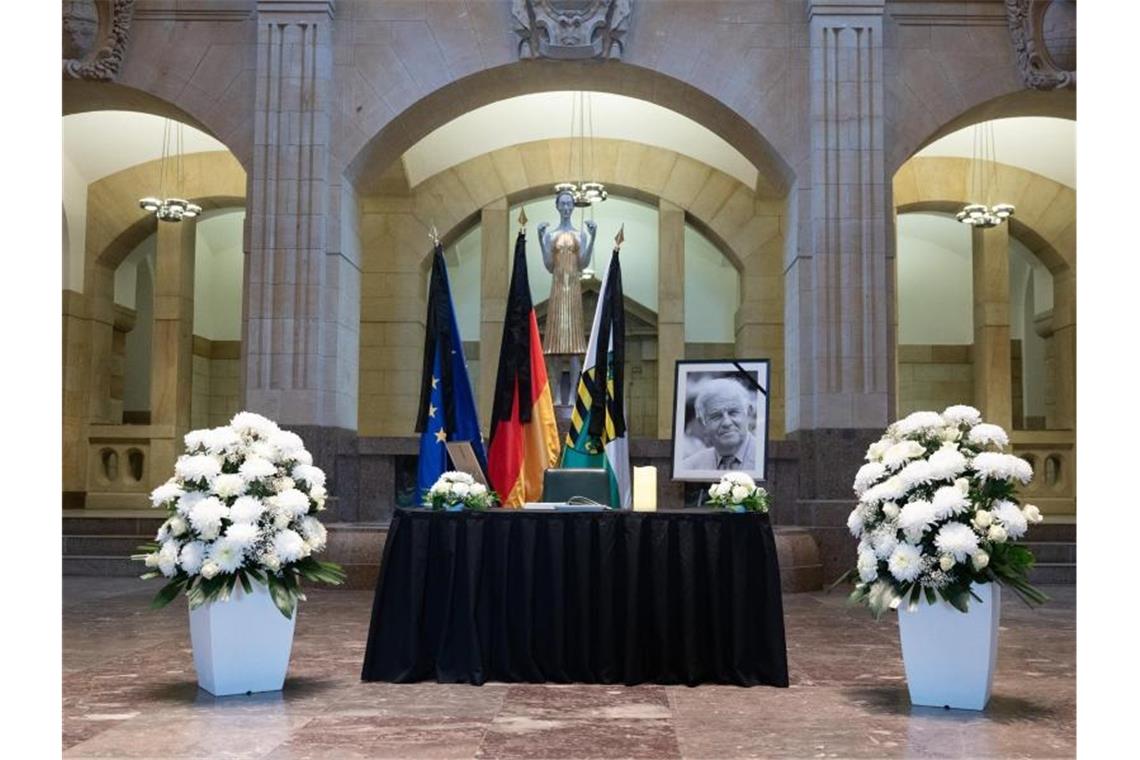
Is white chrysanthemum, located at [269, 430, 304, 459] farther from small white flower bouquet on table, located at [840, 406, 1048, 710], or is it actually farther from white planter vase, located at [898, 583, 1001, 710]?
white planter vase, located at [898, 583, 1001, 710]

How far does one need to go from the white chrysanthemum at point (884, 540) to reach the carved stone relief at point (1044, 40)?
395 inches

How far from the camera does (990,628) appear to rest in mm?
6105

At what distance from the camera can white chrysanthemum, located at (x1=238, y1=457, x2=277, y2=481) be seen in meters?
6.35

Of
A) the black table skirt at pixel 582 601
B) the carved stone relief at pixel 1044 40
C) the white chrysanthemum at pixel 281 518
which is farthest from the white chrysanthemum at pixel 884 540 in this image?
the carved stone relief at pixel 1044 40

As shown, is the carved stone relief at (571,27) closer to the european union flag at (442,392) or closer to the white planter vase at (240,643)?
the european union flag at (442,392)

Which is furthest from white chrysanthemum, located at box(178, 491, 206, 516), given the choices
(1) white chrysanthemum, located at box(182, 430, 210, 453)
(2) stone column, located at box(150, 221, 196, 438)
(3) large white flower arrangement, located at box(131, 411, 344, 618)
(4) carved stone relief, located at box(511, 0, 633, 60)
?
(2) stone column, located at box(150, 221, 196, 438)

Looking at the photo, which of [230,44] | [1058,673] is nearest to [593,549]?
[1058,673]

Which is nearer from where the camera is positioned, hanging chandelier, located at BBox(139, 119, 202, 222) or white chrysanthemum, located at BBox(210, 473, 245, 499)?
white chrysanthemum, located at BBox(210, 473, 245, 499)

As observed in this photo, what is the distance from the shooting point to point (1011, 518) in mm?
6000

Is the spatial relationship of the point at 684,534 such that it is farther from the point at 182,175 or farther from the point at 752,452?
the point at 182,175

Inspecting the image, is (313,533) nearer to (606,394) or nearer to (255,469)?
(255,469)

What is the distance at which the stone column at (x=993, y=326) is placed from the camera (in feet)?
66.0

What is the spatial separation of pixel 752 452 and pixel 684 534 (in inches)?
261

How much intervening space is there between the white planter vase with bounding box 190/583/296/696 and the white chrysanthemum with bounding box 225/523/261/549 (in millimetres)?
319
